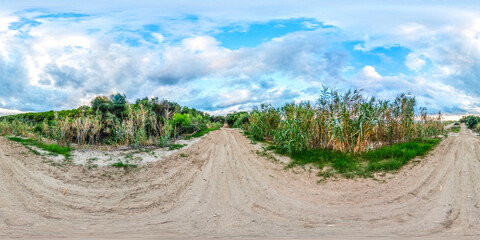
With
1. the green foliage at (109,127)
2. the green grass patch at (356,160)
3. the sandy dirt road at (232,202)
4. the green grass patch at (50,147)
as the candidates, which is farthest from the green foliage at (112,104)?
the green grass patch at (356,160)

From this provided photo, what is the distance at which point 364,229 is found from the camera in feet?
15.3

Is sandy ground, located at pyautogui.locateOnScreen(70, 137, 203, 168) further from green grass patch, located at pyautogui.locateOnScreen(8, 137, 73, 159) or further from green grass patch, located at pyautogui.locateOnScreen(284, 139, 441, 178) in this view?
green grass patch, located at pyautogui.locateOnScreen(284, 139, 441, 178)

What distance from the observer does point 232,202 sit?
6004 mm

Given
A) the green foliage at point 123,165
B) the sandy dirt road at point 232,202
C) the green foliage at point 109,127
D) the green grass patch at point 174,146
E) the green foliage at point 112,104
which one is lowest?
the sandy dirt road at point 232,202

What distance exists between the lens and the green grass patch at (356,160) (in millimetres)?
7906

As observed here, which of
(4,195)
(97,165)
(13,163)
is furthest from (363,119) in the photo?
(13,163)

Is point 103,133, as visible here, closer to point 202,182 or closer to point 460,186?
point 202,182

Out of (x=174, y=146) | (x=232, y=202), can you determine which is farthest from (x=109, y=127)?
(x=232, y=202)

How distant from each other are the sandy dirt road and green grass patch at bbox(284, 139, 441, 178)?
1.36 ft

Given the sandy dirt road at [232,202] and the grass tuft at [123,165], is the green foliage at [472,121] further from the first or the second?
the grass tuft at [123,165]

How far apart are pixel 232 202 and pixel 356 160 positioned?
15.5 ft

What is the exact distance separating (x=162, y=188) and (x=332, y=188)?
4239mm

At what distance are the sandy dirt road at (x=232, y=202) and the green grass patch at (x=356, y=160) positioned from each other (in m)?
0.41

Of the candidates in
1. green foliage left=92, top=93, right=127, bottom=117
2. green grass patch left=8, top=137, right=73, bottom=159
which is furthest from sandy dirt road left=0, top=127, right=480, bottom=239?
green foliage left=92, top=93, right=127, bottom=117
